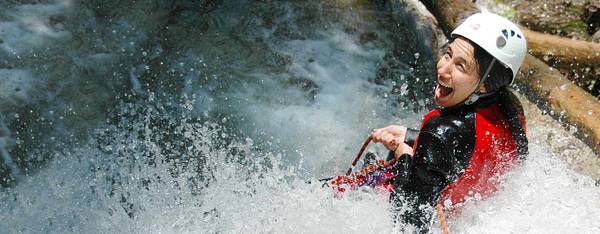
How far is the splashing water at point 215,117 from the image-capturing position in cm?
412

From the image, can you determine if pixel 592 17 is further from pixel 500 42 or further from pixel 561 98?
pixel 500 42

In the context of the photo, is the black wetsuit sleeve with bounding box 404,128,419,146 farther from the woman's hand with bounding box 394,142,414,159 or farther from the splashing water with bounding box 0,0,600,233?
the splashing water with bounding box 0,0,600,233

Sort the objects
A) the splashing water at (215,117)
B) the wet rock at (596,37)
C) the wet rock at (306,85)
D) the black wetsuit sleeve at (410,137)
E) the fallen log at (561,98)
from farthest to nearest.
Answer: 1. the wet rock at (306,85)
2. the wet rock at (596,37)
3. the fallen log at (561,98)
4. the splashing water at (215,117)
5. the black wetsuit sleeve at (410,137)

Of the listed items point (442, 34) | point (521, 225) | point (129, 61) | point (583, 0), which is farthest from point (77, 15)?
point (583, 0)

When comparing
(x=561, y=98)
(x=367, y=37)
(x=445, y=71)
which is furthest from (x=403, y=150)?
(x=367, y=37)

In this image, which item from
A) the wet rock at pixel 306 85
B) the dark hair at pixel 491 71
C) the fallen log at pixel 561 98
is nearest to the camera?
the dark hair at pixel 491 71

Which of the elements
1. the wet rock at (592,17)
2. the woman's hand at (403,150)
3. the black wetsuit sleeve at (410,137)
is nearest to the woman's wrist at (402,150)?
the woman's hand at (403,150)

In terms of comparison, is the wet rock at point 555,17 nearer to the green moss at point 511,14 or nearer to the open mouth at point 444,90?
the green moss at point 511,14

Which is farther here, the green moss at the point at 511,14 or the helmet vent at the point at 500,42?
the green moss at the point at 511,14

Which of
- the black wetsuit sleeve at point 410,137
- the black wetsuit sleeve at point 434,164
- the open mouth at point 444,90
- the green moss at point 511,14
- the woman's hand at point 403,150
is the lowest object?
the green moss at point 511,14

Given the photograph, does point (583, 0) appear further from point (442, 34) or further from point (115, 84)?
point (115, 84)

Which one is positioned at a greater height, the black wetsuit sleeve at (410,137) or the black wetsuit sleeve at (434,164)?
the black wetsuit sleeve at (434,164)

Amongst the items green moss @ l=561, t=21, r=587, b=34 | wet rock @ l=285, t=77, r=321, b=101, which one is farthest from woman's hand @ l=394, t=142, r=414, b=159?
green moss @ l=561, t=21, r=587, b=34

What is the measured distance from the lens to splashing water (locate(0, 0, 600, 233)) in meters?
4.12
